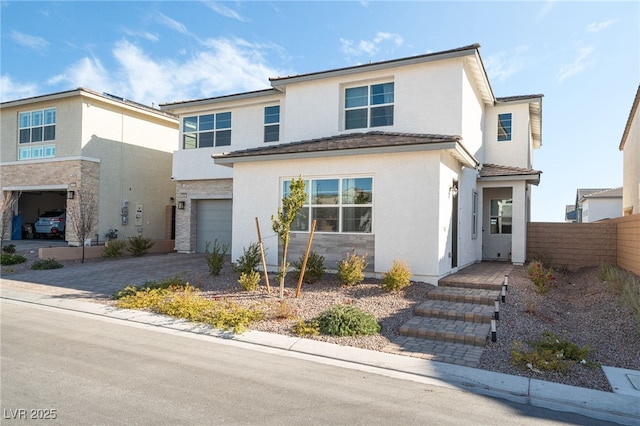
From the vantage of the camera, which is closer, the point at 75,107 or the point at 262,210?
the point at 262,210

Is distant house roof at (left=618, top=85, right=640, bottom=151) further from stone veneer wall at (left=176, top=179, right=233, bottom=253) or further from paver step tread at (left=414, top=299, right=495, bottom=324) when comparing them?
stone veneer wall at (left=176, top=179, right=233, bottom=253)

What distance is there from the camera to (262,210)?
12773 millimetres

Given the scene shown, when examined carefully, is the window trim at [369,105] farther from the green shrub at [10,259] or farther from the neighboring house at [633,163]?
the green shrub at [10,259]

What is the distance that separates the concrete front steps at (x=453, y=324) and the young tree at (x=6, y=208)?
17.9 m

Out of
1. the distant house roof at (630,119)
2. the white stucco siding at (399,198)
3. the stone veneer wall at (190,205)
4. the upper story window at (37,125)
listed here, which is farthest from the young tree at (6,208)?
the distant house roof at (630,119)

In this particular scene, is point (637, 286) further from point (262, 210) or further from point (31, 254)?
point (31, 254)

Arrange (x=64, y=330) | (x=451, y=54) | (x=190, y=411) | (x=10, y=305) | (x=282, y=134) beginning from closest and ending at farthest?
(x=190, y=411), (x=64, y=330), (x=10, y=305), (x=451, y=54), (x=282, y=134)

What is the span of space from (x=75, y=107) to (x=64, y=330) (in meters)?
15.4

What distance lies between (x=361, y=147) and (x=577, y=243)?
9.22 m

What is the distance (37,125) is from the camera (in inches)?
819

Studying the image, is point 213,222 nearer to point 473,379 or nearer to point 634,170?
point 473,379

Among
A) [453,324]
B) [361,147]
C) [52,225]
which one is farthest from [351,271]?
[52,225]

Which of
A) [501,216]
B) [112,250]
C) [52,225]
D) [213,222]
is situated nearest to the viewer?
[501,216]

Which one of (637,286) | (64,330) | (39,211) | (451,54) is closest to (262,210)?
(64,330)
